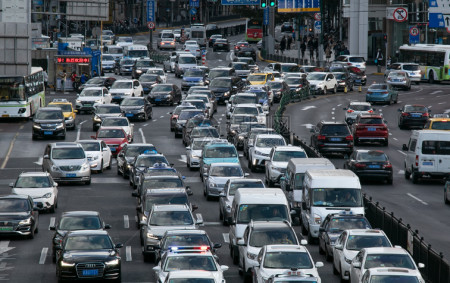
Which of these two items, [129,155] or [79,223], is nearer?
[79,223]

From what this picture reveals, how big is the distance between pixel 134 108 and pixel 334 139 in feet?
57.7

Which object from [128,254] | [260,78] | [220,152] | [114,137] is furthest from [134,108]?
[128,254]

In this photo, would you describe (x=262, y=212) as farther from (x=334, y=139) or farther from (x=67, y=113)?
(x=67, y=113)

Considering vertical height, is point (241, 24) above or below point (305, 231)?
above

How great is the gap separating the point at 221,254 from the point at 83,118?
123 feet

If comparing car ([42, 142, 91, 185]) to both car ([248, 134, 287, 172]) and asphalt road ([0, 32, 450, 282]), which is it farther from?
car ([248, 134, 287, 172])

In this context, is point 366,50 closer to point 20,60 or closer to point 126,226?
point 20,60

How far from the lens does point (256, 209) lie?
30172mm

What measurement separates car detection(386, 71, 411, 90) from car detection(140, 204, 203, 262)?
2121 inches

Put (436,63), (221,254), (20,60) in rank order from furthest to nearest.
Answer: (436,63) < (20,60) < (221,254)

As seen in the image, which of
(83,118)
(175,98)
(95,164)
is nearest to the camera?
(95,164)

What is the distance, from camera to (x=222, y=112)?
229 feet

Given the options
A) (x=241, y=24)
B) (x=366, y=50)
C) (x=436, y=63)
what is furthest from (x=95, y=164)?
(x=241, y=24)

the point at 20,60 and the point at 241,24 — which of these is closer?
the point at 20,60
